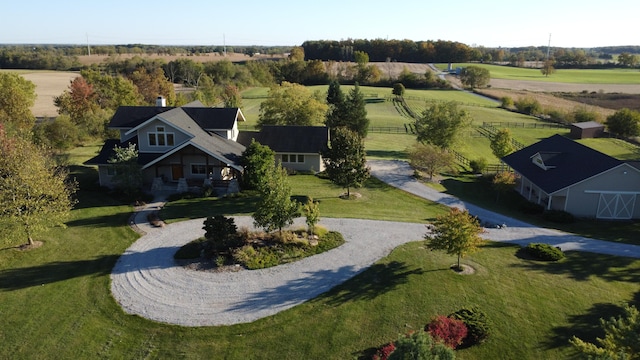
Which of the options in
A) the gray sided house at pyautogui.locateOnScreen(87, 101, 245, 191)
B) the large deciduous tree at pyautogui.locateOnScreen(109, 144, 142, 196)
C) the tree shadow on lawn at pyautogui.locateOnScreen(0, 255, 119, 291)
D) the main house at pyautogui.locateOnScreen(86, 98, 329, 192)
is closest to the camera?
the tree shadow on lawn at pyautogui.locateOnScreen(0, 255, 119, 291)

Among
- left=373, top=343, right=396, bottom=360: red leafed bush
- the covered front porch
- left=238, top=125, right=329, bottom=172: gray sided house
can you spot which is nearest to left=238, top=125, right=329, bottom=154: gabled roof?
left=238, top=125, right=329, bottom=172: gray sided house

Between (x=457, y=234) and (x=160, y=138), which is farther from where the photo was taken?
(x=160, y=138)

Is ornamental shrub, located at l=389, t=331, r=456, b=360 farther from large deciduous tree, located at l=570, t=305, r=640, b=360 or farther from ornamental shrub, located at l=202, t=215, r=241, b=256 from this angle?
ornamental shrub, located at l=202, t=215, r=241, b=256

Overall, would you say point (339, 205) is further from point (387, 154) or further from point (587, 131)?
point (587, 131)

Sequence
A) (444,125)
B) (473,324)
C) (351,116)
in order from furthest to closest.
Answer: (351,116) < (444,125) < (473,324)

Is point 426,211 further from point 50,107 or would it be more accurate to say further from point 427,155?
point 50,107

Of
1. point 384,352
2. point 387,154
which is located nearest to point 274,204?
point 384,352

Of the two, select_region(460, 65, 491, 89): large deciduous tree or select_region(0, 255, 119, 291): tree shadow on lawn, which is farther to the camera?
select_region(460, 65, 491, 89): large deciduous tree

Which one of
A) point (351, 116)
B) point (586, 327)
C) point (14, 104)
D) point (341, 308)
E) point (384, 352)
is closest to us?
point (384, 352)
